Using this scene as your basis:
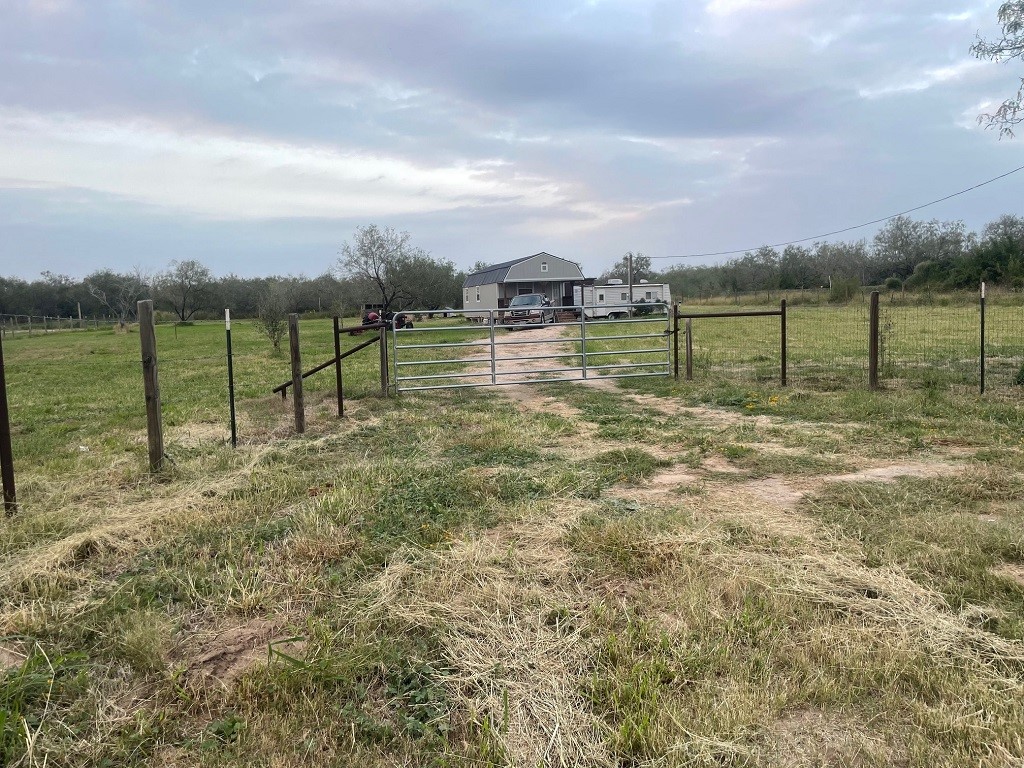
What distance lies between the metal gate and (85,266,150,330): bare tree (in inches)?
1640

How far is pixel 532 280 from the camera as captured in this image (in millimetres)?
44844

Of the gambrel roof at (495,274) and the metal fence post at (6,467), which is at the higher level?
the gambrel roof at (495,274)

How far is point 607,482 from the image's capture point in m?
5.32

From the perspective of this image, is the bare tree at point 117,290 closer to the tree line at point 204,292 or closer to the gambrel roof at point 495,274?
the tree line at point 204,292

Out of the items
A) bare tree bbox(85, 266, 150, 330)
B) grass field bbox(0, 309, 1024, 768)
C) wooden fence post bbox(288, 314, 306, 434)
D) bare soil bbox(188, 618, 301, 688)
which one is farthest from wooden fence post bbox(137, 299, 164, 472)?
bare tree bbox(85, 266, 150, 330)

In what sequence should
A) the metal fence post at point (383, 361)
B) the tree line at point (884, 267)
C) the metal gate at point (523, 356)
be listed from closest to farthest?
1. the metal fence post at point (383, 361)
2. the metal gate at point (523, 356)
3. the tree line at point (884, 267)

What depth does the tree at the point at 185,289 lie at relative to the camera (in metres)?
60.7

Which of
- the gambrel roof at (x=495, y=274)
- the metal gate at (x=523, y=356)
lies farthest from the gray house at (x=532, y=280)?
the metal gate at (x=523, y=356)

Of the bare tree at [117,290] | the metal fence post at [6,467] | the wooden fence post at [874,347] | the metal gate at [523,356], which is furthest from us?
the bare tree at [117,290]

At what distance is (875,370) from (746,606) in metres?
7.67

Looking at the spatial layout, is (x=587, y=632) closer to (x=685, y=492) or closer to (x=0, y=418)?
(x=685, y=492)

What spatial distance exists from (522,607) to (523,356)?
35.1 ft

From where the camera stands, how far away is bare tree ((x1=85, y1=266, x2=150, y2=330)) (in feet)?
191

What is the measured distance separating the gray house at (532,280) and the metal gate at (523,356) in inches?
663
